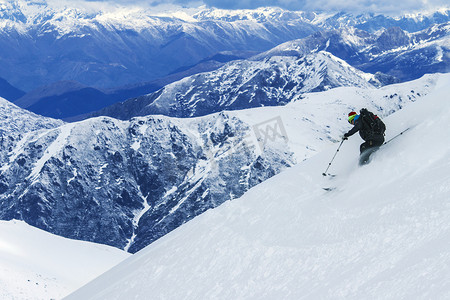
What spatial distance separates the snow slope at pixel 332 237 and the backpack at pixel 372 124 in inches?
32.0

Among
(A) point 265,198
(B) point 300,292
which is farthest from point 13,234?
(B) point 300,292

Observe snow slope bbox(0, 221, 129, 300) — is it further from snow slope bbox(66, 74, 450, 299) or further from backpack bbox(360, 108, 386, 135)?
backpack bbox(360, 108, 386, 135)

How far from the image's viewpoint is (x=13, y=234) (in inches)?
4077

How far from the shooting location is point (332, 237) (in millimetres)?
15672

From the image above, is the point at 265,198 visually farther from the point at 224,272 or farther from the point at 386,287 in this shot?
the point at 386,287

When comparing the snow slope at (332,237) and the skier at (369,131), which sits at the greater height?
the skier at (369,131)

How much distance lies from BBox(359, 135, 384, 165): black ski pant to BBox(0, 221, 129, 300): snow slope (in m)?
65.2

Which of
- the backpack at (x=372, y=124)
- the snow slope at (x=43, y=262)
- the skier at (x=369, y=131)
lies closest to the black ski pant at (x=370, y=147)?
the skier at (x=369, y=131)

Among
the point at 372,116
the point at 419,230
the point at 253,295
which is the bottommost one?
A: the point at 253,295

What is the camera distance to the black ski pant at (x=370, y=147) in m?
19.5

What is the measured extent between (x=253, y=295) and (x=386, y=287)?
4707mm

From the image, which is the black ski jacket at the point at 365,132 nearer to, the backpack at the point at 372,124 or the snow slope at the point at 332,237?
the backpack at the point at 372,124

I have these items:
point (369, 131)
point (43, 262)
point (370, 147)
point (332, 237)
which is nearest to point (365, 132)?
point (369, 131)

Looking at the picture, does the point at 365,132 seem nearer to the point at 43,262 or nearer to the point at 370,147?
the point at 370,147
